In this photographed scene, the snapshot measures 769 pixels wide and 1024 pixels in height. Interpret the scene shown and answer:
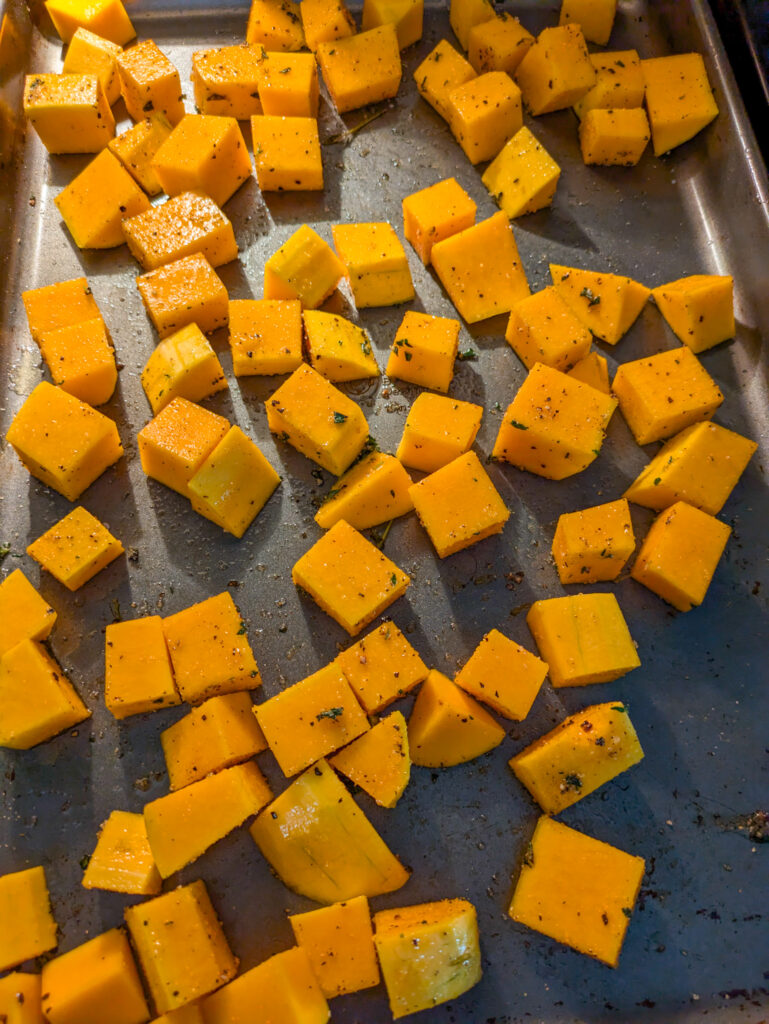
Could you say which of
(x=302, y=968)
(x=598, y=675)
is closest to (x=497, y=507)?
(x=598, y=675)

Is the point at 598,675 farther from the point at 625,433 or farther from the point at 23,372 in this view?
the point at 23,372

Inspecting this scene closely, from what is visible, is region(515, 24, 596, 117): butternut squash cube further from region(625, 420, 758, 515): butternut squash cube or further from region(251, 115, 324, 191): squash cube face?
region(625, 420, 758, 515): butternut squash cube

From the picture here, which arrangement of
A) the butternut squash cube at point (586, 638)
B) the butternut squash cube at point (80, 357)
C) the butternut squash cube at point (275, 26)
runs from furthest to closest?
1. the butternut squash cube at point (275, 26)
2. the butternut squash cube at point (80, 357)
3. the butternut squash cube at point (586, 638)

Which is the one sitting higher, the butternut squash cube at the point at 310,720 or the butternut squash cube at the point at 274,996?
the butternut squash cube at the point at 310,720

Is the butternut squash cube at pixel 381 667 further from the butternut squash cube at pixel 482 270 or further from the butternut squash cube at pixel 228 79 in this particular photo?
the butternut squash cube at pixel 228 79

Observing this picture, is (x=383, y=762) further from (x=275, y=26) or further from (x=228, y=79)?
(x=275, y=26)

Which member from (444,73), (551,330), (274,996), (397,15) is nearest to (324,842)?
(274,996)

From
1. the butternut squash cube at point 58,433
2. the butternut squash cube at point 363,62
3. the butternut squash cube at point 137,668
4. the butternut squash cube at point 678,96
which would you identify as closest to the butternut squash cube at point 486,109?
the butternut squash cube at point 363,62

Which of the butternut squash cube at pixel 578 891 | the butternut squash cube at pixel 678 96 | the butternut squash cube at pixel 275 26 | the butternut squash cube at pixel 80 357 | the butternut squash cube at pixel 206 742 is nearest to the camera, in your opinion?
the butternut squash cube at pixel 578 891
